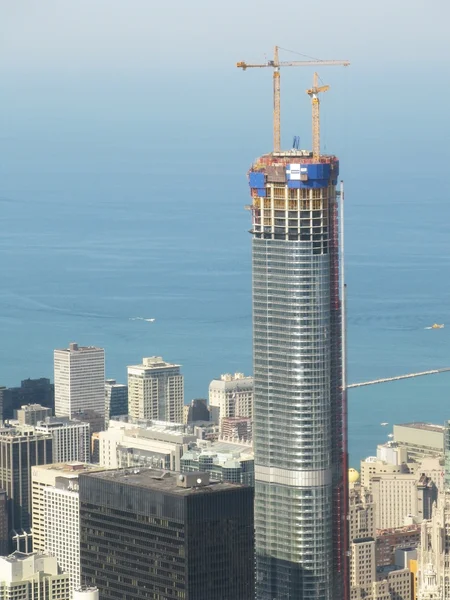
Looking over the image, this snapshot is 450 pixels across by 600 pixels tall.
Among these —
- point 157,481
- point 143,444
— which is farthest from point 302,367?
point 143,444

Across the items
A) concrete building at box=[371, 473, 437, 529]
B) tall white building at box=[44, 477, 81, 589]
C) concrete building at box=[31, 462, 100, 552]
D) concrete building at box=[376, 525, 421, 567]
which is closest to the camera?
tall white building at box=[44, 477, 81, 589]

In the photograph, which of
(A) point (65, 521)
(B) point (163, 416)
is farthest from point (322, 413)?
(B) point (163, 416)

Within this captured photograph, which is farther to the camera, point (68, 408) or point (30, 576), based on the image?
point (68, 408)

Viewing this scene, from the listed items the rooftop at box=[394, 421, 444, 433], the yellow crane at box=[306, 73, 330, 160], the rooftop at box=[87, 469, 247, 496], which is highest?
the yellow crane at box=[306, 73, 330, 160]

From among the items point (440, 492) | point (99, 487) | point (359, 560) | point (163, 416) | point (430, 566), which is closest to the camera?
point (99, 487)

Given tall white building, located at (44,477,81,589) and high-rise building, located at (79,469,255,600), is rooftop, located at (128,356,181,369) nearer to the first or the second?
tall white building, located at (44,477,81,589)

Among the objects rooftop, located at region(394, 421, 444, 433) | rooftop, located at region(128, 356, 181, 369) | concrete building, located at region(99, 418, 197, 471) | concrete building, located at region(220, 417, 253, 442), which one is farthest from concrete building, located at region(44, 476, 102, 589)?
rooftop, located at region(128, 356, 181, 369)

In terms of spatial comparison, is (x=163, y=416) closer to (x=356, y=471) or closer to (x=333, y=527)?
(x=356, y=471)
